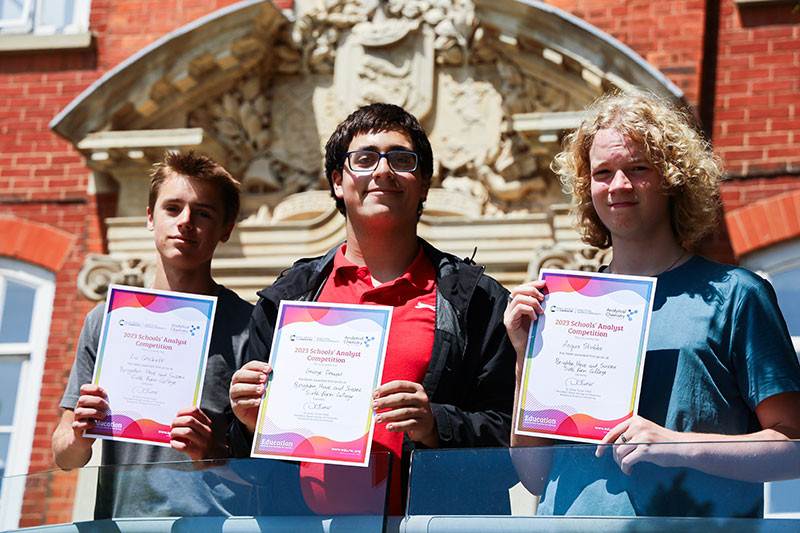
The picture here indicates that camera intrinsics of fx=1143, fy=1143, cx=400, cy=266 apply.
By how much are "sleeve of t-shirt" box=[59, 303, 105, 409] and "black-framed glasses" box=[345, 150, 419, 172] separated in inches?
36.3

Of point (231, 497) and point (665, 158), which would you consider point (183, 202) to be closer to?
point (231, 497)

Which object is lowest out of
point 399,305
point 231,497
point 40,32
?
point 231,497

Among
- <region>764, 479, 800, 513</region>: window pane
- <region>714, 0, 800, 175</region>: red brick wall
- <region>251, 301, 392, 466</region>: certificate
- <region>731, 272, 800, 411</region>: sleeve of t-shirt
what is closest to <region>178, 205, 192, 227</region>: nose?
<region>251, 301, 392, 466</region>: certificate

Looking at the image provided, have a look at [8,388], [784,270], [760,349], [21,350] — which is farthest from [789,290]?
[8,388]

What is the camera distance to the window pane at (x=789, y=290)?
281 inches

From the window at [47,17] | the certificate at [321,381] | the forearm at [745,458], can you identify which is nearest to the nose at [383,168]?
the certificate at [321,381]

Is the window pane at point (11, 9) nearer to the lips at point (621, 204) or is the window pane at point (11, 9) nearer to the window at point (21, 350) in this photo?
the window at point (21, 350)

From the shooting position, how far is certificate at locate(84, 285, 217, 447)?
309 cm

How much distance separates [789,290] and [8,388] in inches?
209

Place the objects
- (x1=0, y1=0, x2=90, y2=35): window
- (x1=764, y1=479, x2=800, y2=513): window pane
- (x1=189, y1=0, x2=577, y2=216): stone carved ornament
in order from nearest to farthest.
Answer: (x1=764, y1=479, x2=800, y2=513): window pane, (x1=189, y1=0, x2=577, y2=216): stone carved ornament, (x1=0, y1=0, x2=90, y2=35): window

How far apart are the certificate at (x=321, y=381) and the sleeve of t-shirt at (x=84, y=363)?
30.0 inches

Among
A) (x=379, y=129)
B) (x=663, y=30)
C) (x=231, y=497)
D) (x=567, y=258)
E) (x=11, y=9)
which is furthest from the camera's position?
(x=11, y=9)

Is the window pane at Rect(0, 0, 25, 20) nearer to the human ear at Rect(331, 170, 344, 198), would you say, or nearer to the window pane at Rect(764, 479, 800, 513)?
the human ear at Rect(331, 170, 344, 198)

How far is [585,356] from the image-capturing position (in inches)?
104
